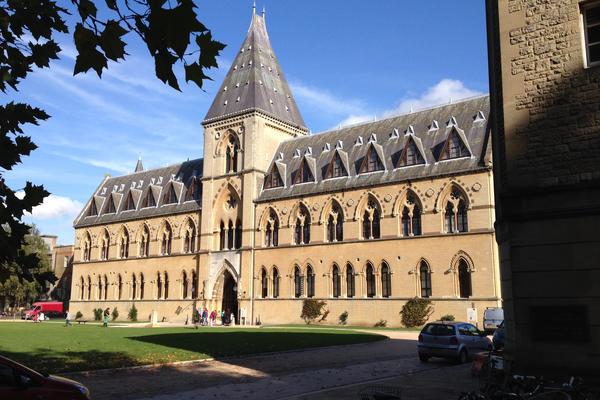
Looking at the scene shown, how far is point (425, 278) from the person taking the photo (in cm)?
3897

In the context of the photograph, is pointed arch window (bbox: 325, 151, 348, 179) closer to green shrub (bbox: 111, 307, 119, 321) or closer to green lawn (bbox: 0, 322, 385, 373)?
green lawn (bbox: 0, 322, 385, 373)

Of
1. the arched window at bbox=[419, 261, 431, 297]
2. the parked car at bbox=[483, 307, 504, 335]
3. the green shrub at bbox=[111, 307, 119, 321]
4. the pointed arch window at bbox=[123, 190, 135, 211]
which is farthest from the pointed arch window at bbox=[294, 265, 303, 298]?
the pointed arch window at bbox=[123, 190, 135, 211]

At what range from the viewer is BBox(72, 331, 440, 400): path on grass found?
12586 millimetres

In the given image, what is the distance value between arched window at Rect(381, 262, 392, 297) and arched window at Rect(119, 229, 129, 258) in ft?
102

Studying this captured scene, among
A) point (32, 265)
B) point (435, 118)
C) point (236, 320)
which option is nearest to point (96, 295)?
point (236, 320)

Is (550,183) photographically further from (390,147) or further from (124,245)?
(124,245)

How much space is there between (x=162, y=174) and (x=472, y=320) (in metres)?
38.4

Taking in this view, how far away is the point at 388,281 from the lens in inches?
1596

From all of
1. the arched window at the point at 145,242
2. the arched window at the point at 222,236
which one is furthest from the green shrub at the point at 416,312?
the arched window at the point at 145,242

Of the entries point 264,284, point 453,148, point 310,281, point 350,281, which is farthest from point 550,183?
point 264,284

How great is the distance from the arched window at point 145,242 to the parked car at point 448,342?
141ft

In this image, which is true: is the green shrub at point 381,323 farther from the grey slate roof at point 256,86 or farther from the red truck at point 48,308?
the red truck at point 48,308

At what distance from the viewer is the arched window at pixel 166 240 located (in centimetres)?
5622

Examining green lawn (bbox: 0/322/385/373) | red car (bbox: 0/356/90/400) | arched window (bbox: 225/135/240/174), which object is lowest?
green lawn (bbox: 0/322/385/373)
